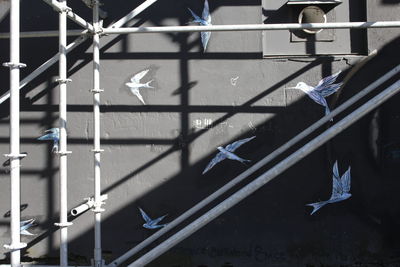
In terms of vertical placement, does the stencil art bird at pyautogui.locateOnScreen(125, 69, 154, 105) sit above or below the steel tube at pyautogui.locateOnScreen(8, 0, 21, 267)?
above

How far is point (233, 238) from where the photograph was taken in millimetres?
4977

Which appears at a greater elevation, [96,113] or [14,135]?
[96,113]

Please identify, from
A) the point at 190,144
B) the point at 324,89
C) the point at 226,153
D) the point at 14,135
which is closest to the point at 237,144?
the point at 226,153

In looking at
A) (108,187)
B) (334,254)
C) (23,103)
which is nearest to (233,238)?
(334,254)

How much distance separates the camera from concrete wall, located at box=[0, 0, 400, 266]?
4.94 metres

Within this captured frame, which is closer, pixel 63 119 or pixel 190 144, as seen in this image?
pixel 63 119

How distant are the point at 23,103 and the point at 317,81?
3.79 m

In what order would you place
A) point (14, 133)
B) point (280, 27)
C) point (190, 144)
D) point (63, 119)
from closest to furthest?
point (14, 133), point (63, 119), point (280, 27), point (190, 144)

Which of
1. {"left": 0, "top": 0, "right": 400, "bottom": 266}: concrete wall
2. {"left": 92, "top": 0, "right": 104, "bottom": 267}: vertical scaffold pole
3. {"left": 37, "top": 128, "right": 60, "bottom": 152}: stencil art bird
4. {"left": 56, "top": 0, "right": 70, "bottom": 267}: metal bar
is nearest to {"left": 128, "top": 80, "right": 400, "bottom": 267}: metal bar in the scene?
{"left": 56, "top": 0, "right": 70, "bottom": 267}: metal bar

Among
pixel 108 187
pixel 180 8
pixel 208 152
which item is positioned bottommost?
pixel 108 187

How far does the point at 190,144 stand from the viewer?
502 cm

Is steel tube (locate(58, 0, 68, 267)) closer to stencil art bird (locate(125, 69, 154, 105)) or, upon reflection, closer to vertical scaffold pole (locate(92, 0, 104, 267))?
vertical scaffold pole (locate(92, 0, 104, 267))

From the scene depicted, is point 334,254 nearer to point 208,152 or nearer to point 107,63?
point 208,152

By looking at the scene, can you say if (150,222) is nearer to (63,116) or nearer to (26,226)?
(26,226)
